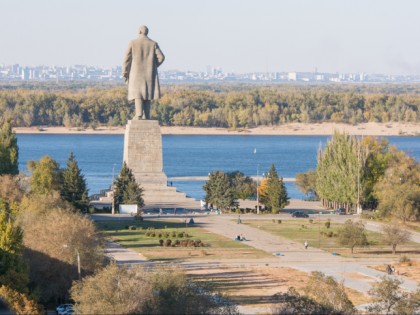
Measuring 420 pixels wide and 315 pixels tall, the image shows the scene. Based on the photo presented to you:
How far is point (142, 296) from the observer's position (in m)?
26.8

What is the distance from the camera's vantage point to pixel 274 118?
167 metres

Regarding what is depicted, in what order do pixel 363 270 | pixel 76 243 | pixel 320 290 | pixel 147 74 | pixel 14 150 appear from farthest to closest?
pixel 14 150
pixel 147 74
pixel 363 270
pixel 76 243
pixel 320 290

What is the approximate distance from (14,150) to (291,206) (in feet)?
47.1

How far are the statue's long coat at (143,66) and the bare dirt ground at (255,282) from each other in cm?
2014

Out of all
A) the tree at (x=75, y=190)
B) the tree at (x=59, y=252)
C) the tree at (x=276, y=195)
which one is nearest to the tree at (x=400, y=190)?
the tree at (x=276, y=195)

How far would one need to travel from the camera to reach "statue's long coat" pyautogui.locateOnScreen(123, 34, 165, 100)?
59.8m

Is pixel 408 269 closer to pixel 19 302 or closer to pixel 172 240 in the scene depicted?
pixel 172 240

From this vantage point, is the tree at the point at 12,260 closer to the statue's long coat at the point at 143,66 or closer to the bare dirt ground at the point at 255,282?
the bare dirt ground at the point at 255,282

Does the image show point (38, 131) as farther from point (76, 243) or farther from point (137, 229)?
point (76, 243)

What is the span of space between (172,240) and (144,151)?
12.8 metres

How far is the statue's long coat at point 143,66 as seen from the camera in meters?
59.8

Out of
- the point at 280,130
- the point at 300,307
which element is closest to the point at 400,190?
the point at 300,307

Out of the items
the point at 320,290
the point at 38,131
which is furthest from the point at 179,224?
the point at 38,131

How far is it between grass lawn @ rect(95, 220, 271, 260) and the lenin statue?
25.6 feet
